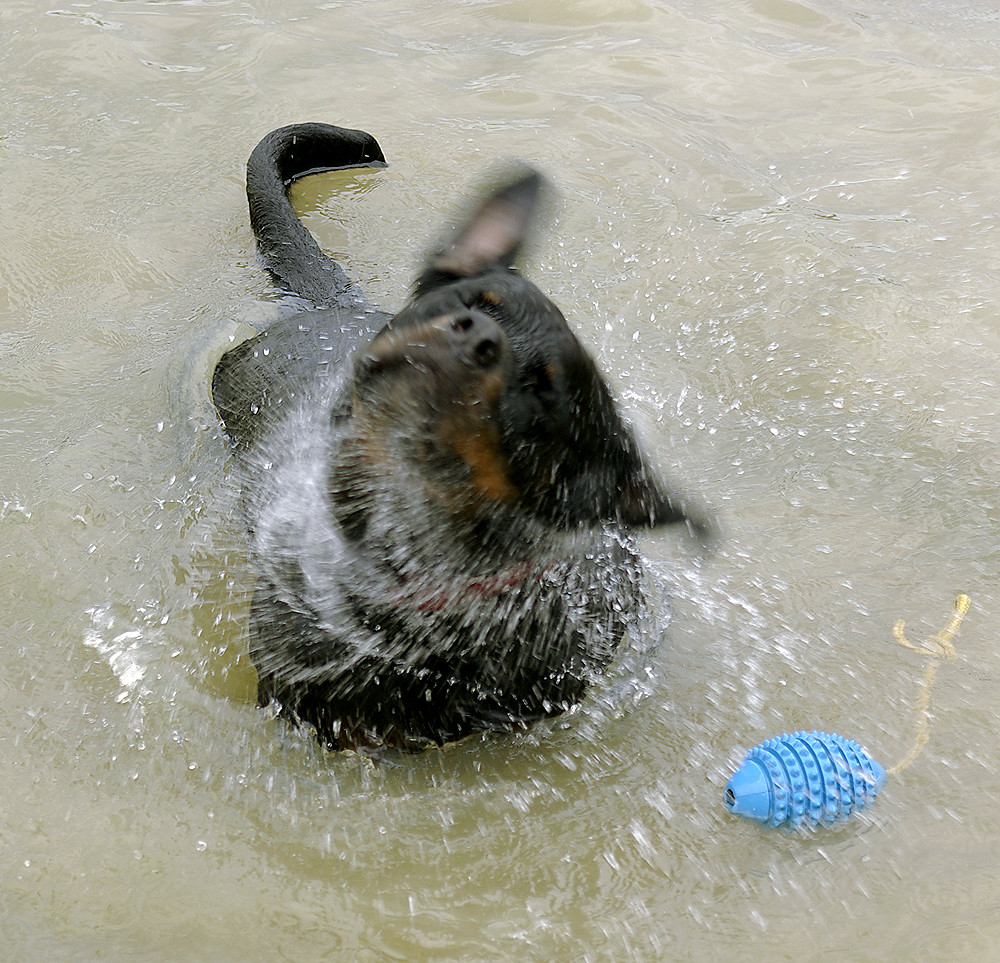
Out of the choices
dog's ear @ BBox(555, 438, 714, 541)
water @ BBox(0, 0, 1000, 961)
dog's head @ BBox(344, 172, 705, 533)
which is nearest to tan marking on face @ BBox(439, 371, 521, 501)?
dog's head @ BBox(344, 172, 705, 533)

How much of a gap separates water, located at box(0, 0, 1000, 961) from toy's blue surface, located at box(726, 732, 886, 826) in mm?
68

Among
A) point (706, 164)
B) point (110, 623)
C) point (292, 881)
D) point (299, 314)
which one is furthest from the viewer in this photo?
point (706, 164)

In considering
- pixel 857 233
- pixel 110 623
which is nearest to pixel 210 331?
pixel 110 623

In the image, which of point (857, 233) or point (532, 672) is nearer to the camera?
point (532, 672)

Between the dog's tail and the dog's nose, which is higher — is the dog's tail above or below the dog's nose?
below

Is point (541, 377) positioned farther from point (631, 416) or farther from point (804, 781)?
point (631, 416)

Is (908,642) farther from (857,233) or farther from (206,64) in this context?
(206,64)

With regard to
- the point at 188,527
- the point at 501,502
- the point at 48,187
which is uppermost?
the point at 501,502

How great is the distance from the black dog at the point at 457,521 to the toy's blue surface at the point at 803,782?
0.55 m

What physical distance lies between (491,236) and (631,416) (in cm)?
130

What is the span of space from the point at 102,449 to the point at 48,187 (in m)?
1.86

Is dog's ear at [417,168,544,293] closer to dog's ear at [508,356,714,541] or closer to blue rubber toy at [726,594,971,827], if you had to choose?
dog's ear at [508,356,714,541]

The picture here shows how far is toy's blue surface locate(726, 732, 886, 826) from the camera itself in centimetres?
228

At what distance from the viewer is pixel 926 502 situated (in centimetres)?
338
